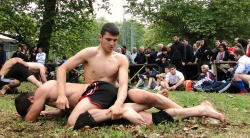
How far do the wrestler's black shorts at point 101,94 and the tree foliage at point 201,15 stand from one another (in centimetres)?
2464

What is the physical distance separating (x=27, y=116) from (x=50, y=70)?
13.5 metres

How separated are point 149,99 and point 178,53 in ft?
29.7

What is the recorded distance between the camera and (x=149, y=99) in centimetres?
498

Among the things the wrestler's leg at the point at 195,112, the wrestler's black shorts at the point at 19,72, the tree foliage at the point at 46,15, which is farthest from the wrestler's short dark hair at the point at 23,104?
the tree foliage at the point at 46,15

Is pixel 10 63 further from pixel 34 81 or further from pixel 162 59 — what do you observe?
pixel 162 59

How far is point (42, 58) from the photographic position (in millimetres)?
17969

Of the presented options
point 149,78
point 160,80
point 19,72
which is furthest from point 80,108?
point 149,78

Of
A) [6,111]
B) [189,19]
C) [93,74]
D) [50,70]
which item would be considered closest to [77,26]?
[50,70]

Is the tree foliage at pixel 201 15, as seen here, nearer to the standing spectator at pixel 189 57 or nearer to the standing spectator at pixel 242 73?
the standing spectator at pixel 189 57

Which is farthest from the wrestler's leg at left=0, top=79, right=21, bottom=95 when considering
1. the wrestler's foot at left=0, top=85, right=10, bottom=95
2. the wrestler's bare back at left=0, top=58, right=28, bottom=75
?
the wrestler's bare back at left=0, top=58, right=28, bottom=75

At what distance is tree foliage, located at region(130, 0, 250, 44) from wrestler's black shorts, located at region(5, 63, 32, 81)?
64.9ft

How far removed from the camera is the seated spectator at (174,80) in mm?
12117

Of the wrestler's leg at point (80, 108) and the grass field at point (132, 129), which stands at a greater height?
the wrestler's leg at point (80, 108)

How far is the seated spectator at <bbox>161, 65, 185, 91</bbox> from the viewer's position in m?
12.1
